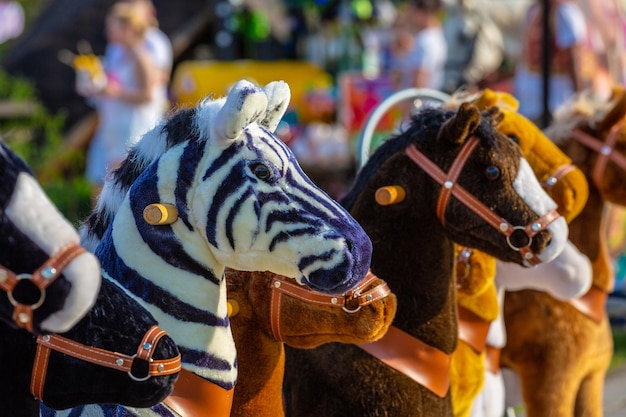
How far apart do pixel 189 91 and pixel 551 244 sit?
261 inches

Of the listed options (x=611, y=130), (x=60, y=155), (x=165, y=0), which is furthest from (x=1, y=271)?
(x=165, y=0)

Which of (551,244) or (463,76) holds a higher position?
(551,244)

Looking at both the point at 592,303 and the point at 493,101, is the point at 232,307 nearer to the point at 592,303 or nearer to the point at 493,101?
the point at 493,101

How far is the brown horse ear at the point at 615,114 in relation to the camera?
464cm

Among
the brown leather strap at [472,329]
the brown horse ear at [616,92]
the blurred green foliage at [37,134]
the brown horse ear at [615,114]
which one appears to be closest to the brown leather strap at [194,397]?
the brown leather strap at [472,329]

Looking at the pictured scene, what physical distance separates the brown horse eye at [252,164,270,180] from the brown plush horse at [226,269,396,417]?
503 mm

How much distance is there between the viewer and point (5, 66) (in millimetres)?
12023

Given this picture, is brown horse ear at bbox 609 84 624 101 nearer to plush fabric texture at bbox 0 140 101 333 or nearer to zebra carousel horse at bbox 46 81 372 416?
zebra carousel horse at bbox 46 81 372 416

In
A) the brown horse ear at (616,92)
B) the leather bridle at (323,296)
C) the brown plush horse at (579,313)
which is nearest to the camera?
the leather bridle at (323,296)

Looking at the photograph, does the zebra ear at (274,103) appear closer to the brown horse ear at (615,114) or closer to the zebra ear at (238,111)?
the zebra ear at (238,111)

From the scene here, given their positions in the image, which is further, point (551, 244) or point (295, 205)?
point (551, 244)

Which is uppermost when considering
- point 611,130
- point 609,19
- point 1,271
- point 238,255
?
point 1,271

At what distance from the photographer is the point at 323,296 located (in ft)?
9.64

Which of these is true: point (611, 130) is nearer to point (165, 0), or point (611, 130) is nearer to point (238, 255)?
point (238, 255)
